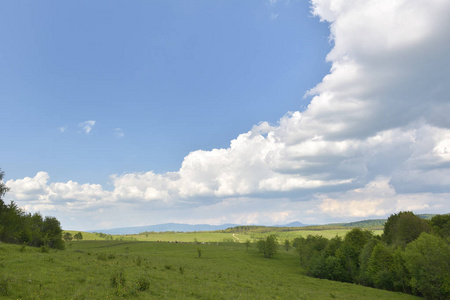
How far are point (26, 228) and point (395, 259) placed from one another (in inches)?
4475

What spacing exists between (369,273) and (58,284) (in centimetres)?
8115

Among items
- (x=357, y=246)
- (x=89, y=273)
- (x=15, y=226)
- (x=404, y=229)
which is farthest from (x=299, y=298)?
(x=15, y=226)

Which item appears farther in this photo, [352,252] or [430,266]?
[352,252]

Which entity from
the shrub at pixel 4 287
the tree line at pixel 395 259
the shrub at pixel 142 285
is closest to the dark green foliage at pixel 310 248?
the tree line at pixel 395 259

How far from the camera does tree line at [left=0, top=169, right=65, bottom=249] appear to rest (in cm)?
7053

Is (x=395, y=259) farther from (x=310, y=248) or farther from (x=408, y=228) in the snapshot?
(x=310, y=248)

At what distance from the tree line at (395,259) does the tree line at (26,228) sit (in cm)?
9406

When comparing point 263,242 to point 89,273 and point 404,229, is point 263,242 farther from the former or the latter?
point 89,273

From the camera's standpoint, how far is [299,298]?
106 feet

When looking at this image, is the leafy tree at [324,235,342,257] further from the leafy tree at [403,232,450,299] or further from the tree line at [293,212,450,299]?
the leafy tree at [403,232,450,299]

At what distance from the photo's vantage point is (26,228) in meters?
77.1

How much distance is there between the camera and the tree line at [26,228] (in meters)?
70.5

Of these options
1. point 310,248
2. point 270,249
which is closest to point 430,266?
point 310,248

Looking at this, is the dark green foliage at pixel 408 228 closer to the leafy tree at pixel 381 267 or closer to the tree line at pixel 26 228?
the leafy tree at pixel 381 267
